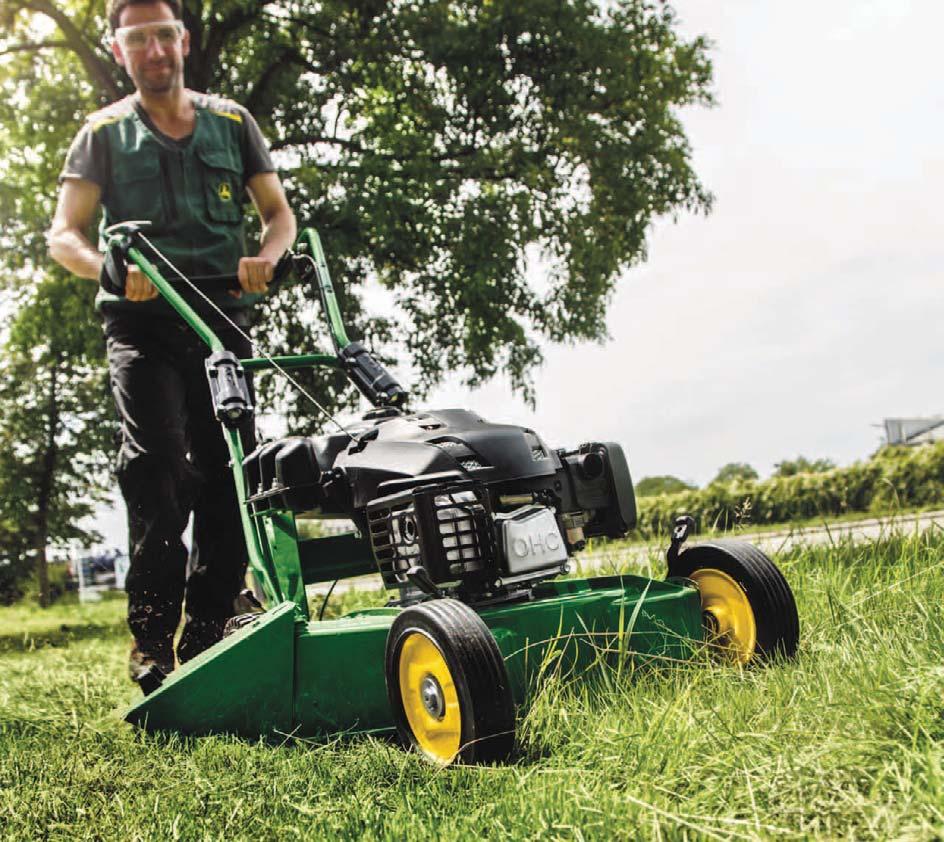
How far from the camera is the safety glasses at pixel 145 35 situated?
352 cm

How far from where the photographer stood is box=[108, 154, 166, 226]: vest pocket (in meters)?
3.59

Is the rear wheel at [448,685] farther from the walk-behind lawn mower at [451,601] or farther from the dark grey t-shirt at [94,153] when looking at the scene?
the dark grey t-shirt at [94,153]

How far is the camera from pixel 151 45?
3543mm

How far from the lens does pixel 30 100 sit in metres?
10.6

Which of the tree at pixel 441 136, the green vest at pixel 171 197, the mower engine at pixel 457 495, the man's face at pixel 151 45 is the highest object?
the tree at pixel 441 136

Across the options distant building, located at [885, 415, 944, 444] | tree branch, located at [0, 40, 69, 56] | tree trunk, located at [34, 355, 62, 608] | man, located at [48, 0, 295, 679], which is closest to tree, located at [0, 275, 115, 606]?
tree trunk, located at [34, 355, 62, 608]

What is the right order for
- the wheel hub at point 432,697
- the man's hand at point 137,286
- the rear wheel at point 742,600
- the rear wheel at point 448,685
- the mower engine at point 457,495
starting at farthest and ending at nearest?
the man's hand at point 137,286, the rear wheel at point 742,600, the mower engine at point 457,495, the wheel hub at point 432,697, the rear wheel at point 448,685

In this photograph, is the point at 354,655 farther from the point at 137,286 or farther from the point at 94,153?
the point at 94,153

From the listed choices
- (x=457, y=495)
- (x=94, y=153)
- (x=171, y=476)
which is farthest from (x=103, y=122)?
(x=457, y=495)

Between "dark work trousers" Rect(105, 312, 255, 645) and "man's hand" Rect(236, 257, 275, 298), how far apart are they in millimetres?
267

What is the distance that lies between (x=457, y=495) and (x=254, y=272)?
147cm

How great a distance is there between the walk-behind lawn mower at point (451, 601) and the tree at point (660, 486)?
515 inches

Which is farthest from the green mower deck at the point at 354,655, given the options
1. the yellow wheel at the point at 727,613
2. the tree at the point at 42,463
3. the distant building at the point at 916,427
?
the distant building at the point at 916,427

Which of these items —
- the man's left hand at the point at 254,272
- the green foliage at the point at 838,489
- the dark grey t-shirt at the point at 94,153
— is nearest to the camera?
the man's left hand at the point at 254,272
